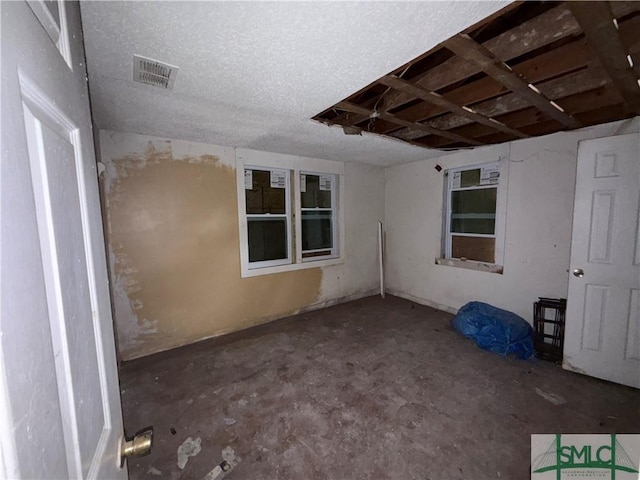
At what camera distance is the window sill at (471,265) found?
3184 millimetres

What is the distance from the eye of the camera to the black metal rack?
2.56 m

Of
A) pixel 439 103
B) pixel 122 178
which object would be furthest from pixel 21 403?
pixel 122 178

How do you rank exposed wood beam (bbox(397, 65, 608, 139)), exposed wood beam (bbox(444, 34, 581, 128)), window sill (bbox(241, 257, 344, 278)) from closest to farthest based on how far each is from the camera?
exposed wood beam (bbox(444, 34, 581, 128)) → exposed wood beam (bbox(397, 65, 608, 139)) → window sill (bbox(241, 257, 344, 278))

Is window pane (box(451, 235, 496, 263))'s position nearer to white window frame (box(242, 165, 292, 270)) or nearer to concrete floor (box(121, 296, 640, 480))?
concrete floor (box(121, 296, 640, 480))

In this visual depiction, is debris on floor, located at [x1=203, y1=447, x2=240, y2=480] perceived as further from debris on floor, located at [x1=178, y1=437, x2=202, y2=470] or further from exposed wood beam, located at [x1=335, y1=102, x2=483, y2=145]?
exposed wood beam, located at [x1=335, y1=102, x2=483, y2=145]

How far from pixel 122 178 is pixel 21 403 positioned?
2.82m

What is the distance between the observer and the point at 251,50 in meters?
1.32

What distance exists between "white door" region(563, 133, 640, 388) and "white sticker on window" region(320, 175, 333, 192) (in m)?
2.77

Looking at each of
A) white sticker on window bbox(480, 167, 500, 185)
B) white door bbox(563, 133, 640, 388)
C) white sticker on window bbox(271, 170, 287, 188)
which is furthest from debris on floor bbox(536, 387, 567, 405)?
white sticker on window bbox(271, 170, 287, 188)

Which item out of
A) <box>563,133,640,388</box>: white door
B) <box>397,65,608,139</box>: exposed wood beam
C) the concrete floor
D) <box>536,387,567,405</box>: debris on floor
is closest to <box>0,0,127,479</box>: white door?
the concrete floor

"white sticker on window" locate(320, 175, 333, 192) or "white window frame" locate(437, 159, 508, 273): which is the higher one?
"white sticker on window" locate(320, 175, 333, 192)

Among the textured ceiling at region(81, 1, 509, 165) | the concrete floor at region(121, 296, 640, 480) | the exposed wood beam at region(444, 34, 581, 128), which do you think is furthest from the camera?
the concrete floor at region(121, 296, 640, 480)

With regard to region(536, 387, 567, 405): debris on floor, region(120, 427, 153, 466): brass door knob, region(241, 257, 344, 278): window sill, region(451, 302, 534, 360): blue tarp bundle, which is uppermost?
region(120, 427, 153, 466): brass door knob

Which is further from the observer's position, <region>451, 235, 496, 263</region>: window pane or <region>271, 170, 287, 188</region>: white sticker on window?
<region>271, 170, 287, 188</region>: white sticker on window
